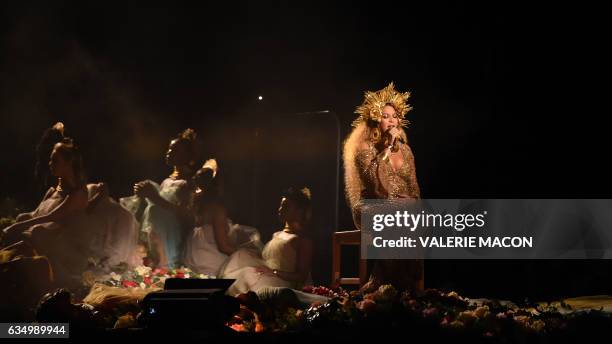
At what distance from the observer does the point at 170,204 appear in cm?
746

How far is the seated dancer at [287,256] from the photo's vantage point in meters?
6.97

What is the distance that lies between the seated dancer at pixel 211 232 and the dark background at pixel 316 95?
0.59 feet

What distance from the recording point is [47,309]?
478 centimetres

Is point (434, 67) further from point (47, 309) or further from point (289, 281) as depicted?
point (47, 309)

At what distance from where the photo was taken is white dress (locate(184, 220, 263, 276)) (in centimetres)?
745

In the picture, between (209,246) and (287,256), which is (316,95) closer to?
(287,256)

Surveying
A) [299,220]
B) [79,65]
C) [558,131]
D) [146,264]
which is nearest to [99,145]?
[79,65]

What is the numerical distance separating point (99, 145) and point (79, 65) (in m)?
0.80

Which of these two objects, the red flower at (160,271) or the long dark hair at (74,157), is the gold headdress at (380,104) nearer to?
the red flower at (160,271)

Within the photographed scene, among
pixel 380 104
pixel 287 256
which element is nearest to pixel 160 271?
pixel 287 256

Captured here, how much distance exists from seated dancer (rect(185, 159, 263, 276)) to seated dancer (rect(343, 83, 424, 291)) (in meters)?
1.69

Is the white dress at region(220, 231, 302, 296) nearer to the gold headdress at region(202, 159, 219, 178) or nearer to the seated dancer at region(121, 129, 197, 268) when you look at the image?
the seated dancer at region(121, 129, 197, 268)

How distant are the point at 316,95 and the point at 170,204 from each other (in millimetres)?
1773

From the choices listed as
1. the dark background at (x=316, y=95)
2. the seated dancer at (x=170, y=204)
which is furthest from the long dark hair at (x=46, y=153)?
the seated dancer at (x=170, y=204)
